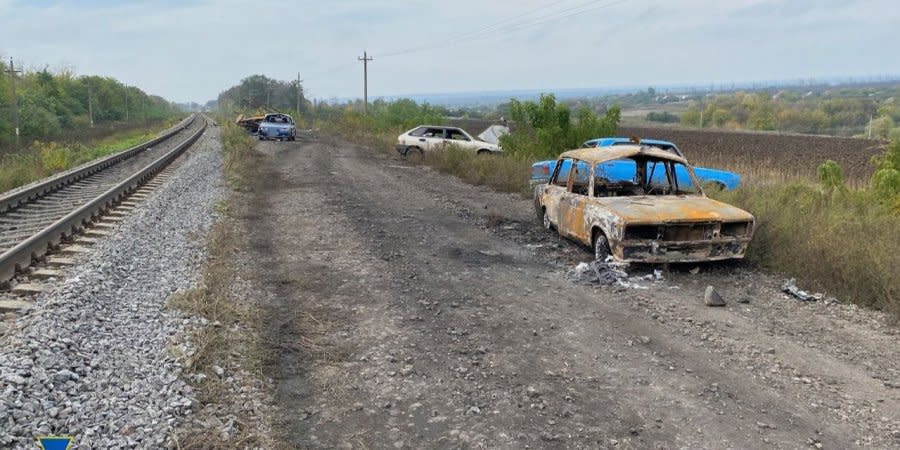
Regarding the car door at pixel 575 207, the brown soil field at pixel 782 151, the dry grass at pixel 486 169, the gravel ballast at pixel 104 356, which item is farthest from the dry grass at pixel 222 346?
the brown soil field at pixel 782 151

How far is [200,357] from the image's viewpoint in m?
5.29

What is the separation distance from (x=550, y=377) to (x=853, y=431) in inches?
77.2

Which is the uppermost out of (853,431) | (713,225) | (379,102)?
(379,102)

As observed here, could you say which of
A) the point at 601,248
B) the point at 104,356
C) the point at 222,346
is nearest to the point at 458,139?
the point at 601,248

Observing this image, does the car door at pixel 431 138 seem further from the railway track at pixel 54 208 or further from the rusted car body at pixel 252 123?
A: the rusted car body at pixel 252 123

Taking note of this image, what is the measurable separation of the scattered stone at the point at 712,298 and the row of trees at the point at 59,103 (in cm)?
4861

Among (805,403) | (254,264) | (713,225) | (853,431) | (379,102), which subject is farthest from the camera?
(379,102)

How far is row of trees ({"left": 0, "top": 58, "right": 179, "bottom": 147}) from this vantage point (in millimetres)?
55281

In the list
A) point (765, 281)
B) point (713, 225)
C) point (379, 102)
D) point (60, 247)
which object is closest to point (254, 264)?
point (60, 247)

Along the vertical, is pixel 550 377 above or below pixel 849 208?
below

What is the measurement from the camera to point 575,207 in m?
9.35

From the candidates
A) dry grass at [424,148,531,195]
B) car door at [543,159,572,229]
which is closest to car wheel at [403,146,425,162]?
dry grass at [424,148,531,195]

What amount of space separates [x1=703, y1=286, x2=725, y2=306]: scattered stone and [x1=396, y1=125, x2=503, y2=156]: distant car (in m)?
16.8

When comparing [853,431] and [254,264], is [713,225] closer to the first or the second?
[853,431]
